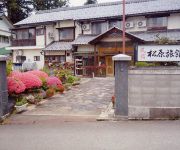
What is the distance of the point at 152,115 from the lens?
419 inches

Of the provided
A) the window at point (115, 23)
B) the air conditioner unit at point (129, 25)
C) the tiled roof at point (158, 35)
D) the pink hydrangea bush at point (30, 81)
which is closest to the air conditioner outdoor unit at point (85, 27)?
the window at point (115, 23)

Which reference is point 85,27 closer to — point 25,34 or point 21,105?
point 25,34

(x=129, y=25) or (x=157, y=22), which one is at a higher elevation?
(x=157, y=22)

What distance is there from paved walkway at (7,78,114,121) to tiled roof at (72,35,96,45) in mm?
13054

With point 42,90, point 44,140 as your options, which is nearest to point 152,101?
point 44,140

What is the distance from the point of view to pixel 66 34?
116 ft

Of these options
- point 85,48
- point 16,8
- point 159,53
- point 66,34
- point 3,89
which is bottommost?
point 3,89

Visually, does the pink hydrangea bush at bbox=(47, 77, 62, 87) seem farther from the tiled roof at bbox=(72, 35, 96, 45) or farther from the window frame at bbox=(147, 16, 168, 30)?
the window frame at bbox=(147, 16, 168, 30)

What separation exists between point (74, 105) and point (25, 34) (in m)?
27.1

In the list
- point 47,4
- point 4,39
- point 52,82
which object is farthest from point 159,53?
point 47,4

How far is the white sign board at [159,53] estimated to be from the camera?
35.4 ft

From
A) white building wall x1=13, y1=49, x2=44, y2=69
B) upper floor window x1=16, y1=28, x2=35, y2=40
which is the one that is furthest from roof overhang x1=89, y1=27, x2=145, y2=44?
upper floor window x1=16, y1=28, x2=35, y2=40

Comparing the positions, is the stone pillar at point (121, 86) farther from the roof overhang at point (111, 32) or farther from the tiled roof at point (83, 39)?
the tiled roof at point (83, 39)

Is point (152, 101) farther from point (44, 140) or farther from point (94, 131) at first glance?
point (44, 140)
